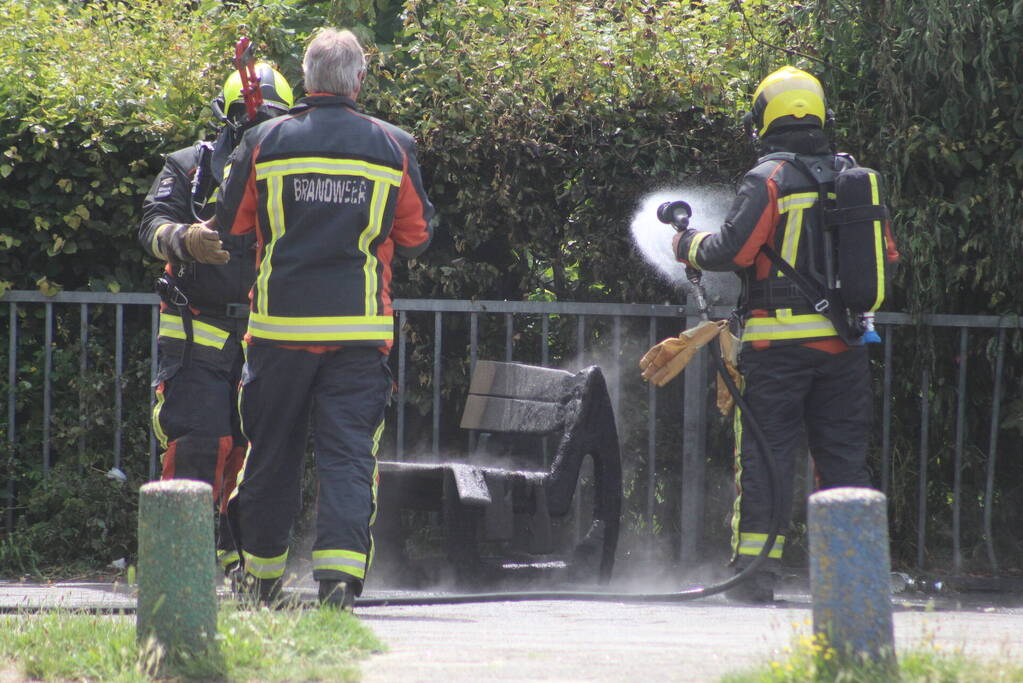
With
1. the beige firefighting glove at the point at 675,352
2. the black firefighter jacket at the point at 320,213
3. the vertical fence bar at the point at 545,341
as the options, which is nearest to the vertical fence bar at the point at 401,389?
the vertical fence bar at the point at 545,341

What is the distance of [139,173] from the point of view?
20.3ft

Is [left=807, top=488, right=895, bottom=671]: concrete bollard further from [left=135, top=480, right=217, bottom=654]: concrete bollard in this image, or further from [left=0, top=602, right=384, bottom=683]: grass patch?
[left=135, top=480, right=217, bottom=654]: concrete bollard

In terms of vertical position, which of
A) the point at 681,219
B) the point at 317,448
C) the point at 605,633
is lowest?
the point at 605,633

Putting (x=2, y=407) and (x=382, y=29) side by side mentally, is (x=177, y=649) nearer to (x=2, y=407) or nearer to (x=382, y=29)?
(x=2, y=407)

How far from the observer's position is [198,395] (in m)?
4.97

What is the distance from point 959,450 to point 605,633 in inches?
99.5

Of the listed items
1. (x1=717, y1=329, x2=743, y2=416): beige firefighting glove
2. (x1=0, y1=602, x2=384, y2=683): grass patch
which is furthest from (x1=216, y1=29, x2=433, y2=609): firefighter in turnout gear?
(x1=717, y1=329, x2=743, y2=416): beige firefighting glove

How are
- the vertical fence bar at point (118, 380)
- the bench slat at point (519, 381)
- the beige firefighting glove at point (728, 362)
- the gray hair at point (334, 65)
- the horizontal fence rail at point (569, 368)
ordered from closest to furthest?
1. the gray hair at point (334, 65)
2. the beige firefighting glove at point (728, 362)
3. the bench slat at point (519, 381)
4. the horizontal fence rail at point (569, 368)
5. the vertical fence bar at point (118, 380)

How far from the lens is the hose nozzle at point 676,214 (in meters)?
5.46

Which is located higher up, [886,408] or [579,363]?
[579,363]

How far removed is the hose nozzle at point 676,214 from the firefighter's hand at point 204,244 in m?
1.82

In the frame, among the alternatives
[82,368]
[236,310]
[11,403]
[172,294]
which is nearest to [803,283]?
[236,310]

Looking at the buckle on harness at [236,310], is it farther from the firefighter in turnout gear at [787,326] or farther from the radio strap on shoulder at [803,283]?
the radio strap on shoulder at [803,283]

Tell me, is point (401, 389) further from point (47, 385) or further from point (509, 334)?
point (47, 385)
